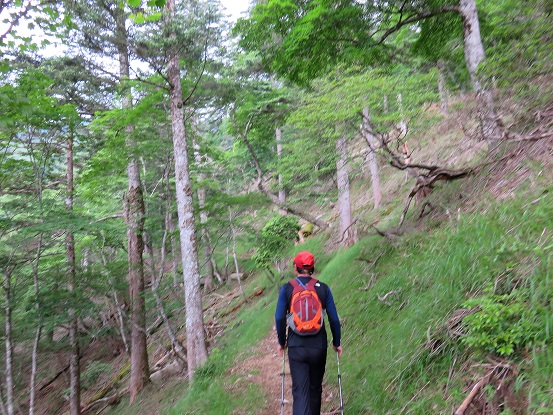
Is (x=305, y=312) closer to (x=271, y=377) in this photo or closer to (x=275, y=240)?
(x=271, y=377)

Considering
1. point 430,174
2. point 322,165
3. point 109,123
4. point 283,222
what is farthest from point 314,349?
point 283,222

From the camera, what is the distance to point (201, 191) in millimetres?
19359

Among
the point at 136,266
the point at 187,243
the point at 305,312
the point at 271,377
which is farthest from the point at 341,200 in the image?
the point at 305,312

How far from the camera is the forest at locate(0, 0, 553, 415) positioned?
3.12 metres

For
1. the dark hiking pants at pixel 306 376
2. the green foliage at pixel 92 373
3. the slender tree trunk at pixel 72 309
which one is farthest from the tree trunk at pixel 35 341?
the dark hiking pants at pixel 306 376

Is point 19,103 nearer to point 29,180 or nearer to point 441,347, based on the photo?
point 441,347

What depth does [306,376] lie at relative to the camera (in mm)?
3309

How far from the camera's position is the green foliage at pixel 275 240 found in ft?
46.9

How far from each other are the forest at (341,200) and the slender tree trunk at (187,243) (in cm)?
3

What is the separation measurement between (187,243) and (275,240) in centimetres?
662

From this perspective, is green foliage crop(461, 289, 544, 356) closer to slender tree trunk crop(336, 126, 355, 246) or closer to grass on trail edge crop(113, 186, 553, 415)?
grass on trail edge crop(113, 186, 553, 415)

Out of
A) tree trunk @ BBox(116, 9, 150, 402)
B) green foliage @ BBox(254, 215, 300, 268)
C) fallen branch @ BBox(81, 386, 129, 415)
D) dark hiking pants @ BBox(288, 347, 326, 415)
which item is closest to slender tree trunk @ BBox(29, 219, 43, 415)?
tree trunk @ BBox(116, 9, 150, 402)

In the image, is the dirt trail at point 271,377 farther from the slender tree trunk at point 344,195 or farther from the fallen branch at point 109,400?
the fallen branch at point 109,400

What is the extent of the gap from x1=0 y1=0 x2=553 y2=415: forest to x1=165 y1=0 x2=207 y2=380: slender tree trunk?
35mm
